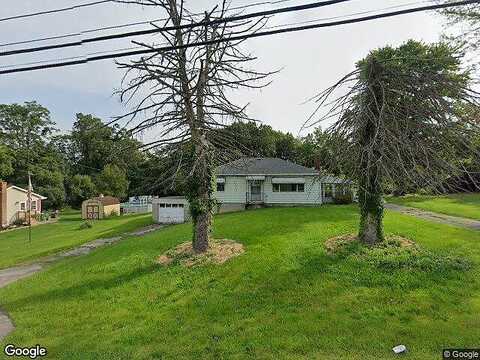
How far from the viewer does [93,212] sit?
1624 inches

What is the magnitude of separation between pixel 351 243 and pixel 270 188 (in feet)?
57.5

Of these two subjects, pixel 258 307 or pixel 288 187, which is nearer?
pixel 258 307

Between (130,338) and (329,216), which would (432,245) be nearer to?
(329,216)

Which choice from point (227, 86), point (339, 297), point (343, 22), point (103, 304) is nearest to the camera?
point (343, 22)

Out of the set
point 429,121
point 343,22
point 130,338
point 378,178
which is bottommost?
point 130,338

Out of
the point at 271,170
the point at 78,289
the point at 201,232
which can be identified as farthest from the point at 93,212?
the point at 78,289

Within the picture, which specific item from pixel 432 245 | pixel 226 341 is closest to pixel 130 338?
pixel 226 341

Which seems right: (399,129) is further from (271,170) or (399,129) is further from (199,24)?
(271,170)

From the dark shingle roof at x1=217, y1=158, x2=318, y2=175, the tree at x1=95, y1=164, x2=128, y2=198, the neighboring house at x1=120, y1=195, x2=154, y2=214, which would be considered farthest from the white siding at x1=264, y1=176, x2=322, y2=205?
the tree at x1=95, y1=164, x2=128, y2=198

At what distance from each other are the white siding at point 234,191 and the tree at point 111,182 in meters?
28.1

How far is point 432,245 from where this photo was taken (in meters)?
11.4

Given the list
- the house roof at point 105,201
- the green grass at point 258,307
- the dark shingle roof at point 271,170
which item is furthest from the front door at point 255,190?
the house roof at point 105,201

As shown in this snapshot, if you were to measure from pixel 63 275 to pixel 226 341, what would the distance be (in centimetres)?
837

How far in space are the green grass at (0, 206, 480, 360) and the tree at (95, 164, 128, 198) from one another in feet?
138
